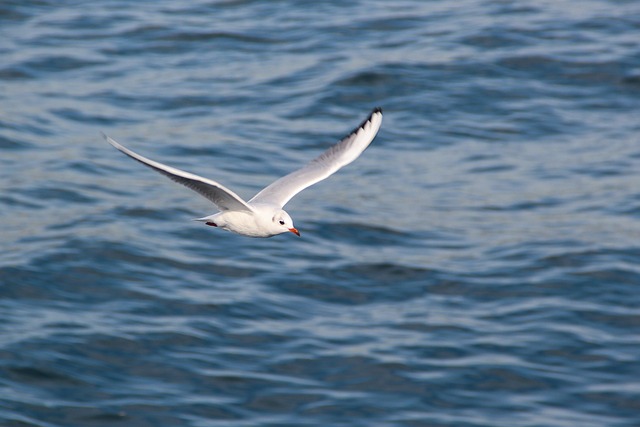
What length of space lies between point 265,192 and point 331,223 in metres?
4.17

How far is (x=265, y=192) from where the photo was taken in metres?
9.86

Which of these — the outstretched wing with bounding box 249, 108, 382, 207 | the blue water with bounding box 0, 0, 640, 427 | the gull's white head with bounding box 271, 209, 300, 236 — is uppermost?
the outstretched wing with bounding box 249, 108, 382, 207

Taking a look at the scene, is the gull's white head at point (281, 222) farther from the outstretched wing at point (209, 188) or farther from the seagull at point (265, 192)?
the outstretched wing at point (209, 188)

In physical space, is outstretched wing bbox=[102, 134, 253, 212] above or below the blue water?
above

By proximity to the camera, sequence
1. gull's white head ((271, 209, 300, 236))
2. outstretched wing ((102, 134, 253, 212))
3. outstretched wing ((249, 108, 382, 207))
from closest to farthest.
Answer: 1. outstretched wing ((102, 134, 253, 212))
2. gull's white head ((271, 209, 300, 236))
3. outstretched wing ((249, 108, 382, 207))

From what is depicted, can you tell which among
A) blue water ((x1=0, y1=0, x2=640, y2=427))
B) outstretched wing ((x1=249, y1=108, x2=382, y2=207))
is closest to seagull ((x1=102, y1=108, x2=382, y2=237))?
outstretched wing ((x1=249, y1=108, x2=382, y2=207))

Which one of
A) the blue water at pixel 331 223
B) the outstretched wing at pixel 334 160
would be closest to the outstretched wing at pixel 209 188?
the outstretched wing at pixel 334 160

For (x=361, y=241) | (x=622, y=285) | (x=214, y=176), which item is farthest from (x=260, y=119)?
(x=622, y=285)

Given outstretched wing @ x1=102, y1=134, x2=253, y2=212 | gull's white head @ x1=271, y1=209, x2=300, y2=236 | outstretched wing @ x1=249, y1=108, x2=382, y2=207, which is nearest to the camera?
outstretched wing @ x1=102, y1=134, x2=253, y2=212

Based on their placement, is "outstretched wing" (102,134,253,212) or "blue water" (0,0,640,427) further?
"blue water" (0,0,640,427)

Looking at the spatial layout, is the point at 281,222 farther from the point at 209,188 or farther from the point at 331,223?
the point at 331,223

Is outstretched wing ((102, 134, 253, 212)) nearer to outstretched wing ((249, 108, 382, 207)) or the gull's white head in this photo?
the gull's white head

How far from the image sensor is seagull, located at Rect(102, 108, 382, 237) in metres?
7.67

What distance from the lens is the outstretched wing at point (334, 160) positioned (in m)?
9.73
